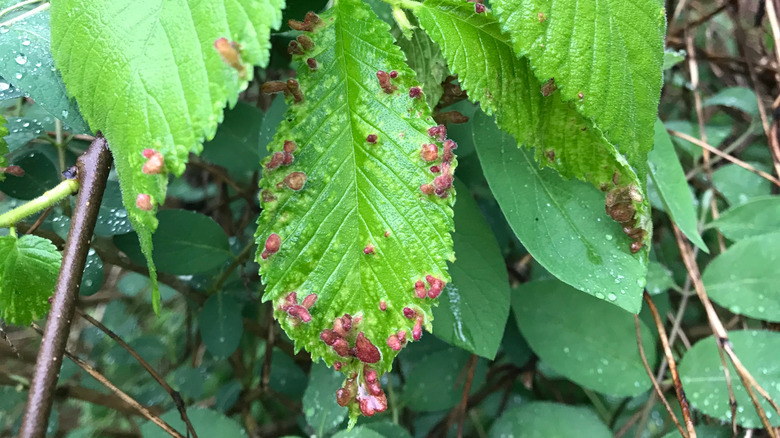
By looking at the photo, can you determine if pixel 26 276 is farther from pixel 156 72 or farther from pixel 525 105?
pixel 525 105

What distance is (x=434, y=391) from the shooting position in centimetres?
90

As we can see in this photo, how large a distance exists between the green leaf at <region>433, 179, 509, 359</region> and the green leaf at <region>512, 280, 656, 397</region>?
15 cm

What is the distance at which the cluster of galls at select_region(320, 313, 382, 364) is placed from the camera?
0.45m

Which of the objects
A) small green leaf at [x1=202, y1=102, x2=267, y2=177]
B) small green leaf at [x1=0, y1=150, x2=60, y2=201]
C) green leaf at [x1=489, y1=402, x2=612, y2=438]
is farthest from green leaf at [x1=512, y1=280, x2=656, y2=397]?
small green leaf at [x1=0, y1=150, x2=60, y2=201]

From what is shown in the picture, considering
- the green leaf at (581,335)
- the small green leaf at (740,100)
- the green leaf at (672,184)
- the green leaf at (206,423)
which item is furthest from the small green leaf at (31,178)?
the small green leaf at (740,100)

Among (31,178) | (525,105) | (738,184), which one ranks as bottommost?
(738,184)

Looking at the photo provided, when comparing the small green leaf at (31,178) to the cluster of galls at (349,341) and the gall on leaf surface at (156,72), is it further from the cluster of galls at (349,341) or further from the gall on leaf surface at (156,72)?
the cluster of galls at (349,341)

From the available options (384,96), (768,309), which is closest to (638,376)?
(768,309)

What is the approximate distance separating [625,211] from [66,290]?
Result: 57 centimetres

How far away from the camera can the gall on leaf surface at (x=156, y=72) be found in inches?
13.7

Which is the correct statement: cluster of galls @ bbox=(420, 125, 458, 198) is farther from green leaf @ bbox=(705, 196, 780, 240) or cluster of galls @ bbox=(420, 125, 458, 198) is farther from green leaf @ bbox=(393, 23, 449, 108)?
green leaf @ bbox=(705, 196, 780, 240)

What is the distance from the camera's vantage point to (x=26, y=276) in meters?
0.52

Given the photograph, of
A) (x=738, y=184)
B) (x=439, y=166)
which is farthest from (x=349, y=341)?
(x=738, y=184)

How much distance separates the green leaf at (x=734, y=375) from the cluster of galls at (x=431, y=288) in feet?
1.84
